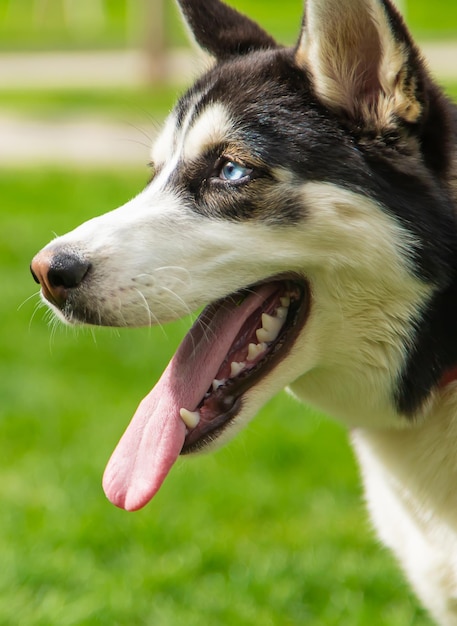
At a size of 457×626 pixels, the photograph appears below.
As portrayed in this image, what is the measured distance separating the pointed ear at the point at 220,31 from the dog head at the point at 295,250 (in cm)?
44

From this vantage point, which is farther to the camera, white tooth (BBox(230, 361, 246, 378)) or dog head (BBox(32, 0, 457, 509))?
white tooth (BBox(230, 361, 246, 378))

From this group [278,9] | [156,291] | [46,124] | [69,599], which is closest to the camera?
[156,291]

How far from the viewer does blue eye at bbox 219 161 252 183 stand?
277 centimetres

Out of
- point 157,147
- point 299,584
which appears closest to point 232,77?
point 157,147

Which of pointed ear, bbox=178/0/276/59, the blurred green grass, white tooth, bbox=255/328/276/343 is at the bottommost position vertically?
the blurred green grass

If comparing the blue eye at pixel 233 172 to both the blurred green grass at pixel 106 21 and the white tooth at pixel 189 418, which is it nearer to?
the white tooth at pixel 189 418

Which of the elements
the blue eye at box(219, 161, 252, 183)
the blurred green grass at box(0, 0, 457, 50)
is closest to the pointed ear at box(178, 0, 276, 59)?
the blue eye at box(219, 161, 252, 183)

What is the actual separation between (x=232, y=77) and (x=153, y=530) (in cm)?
189

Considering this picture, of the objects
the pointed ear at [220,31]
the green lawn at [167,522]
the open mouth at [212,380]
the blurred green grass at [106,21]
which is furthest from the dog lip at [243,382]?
the blurred green grass at [106,21]

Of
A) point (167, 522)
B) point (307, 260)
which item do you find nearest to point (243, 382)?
point (307, 260)

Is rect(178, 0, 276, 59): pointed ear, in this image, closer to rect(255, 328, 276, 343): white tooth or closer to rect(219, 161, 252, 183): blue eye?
rect(219, 161, 252, 183): blue eye

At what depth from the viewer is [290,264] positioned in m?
2.69

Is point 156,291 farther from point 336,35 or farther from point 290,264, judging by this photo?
point 336,35

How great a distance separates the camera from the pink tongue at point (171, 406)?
2.77m
